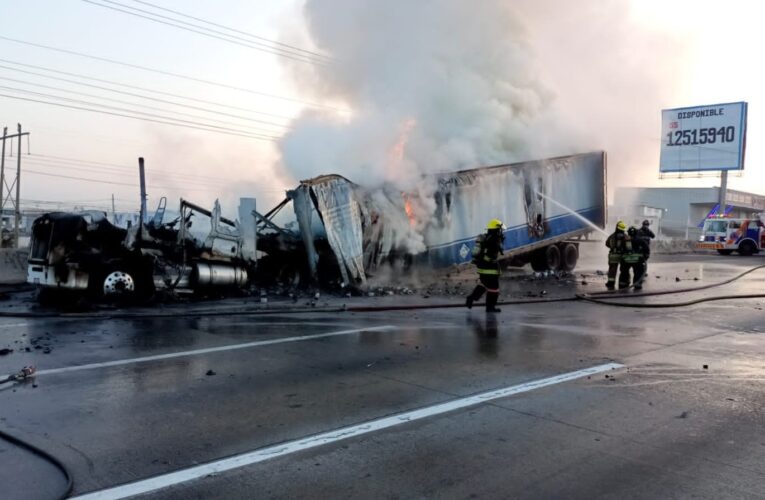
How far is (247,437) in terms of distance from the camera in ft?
12.9

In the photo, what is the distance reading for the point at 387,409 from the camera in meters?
4.56

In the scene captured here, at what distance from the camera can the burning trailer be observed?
472 inches

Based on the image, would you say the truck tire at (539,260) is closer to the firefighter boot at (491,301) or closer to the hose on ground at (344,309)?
the hose on ground at (344,309)

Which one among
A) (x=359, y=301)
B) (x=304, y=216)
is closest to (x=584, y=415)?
(x=359, y=301)

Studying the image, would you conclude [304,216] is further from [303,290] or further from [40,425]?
[40,425]

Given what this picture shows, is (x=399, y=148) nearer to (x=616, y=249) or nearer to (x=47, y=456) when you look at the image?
(x=616, y=249)

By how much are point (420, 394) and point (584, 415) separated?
1326mm

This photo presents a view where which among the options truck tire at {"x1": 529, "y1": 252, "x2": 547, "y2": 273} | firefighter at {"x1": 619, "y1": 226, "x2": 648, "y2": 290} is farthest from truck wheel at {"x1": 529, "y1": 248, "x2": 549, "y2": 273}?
firefighter at {"x1": 619, "y1": 226, "x2": 648, "y2": 290}

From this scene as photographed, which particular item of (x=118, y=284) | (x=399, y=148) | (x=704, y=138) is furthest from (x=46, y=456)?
(x=704, y=138)

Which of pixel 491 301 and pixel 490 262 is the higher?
pixel 490 262

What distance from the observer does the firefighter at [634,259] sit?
45.3 ft

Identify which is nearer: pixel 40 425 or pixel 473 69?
pixel 40 425

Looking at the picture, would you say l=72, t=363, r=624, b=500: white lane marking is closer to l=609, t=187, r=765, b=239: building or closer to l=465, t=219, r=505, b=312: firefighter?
l=465, t=219, r=505, b=312: firefighter

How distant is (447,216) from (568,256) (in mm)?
6004
